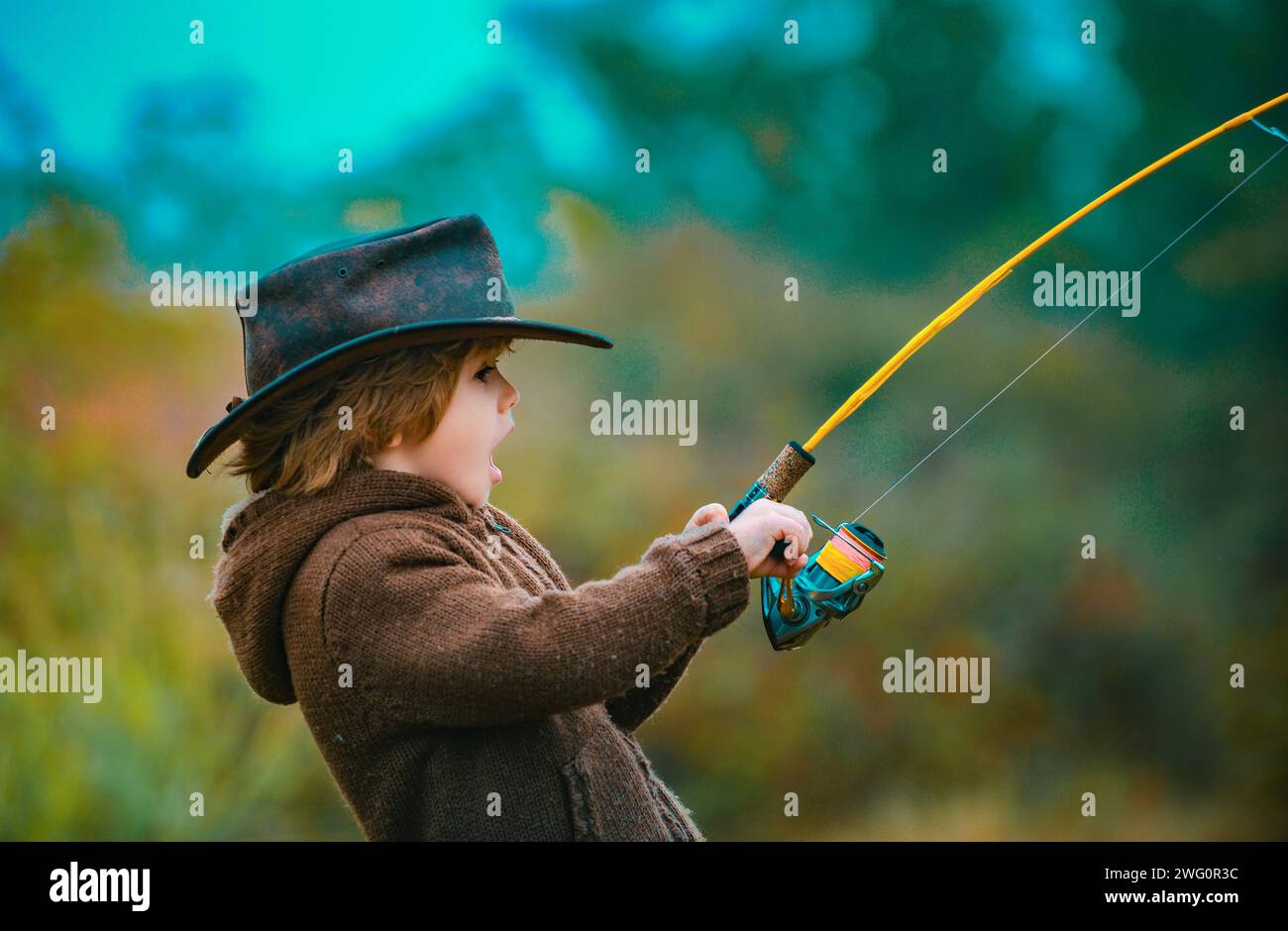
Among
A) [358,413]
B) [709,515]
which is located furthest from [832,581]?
[358,413]

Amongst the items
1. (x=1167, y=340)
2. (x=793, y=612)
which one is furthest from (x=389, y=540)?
(x=1167, y=340)

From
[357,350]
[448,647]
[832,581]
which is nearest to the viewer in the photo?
[448,647]

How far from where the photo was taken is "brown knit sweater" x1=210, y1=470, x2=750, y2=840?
1486 millimetres

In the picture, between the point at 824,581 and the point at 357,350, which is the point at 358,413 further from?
the point at 824,581

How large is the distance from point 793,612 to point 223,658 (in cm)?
259

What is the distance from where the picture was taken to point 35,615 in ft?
12.9

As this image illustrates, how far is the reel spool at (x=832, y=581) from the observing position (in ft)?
6.15

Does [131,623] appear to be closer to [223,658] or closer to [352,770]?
[223,658]

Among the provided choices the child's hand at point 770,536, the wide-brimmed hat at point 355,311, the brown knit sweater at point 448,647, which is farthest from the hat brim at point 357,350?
the child's hand at point 770,536

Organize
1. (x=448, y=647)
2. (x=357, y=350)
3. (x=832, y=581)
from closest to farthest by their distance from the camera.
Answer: (x=448, y=647), (x=357, y=350), (x=832, y=581)

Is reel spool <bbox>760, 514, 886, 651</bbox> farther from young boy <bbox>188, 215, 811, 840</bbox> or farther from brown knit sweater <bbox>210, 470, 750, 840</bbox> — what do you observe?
brown knit sweater <bbox>210, 470, 750, 840</bbox>

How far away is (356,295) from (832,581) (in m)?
0.79

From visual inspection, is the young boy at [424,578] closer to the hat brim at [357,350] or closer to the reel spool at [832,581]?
the hat brim at [357,350]

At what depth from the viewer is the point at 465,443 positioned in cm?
168
